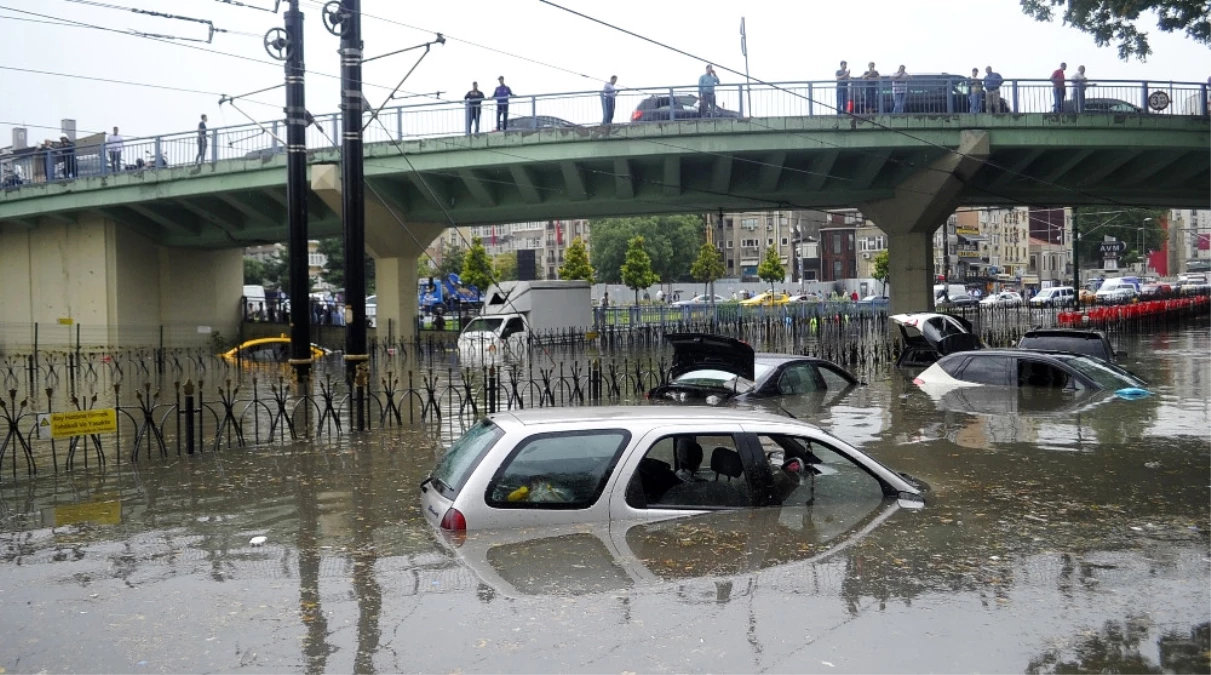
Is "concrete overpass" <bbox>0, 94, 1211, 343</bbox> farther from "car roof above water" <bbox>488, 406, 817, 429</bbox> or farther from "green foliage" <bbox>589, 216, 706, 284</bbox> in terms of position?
"green foliage" <bbox>589, 216, 706, 284</bbox>

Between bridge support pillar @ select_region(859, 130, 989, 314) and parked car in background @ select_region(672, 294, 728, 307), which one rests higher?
bridge support pillar @ select_region(859, 130, 989, 314)

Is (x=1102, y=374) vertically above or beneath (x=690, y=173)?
beneath

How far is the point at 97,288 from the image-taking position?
43125 mm

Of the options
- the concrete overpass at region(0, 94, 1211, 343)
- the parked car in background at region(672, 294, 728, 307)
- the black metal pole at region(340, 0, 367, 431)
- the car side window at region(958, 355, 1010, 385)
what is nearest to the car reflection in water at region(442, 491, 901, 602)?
the black metal pole at region(340, 0, 367, 431)

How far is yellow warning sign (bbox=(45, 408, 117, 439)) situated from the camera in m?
11.7

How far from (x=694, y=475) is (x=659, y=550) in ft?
2.90

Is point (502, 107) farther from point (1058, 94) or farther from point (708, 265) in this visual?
point (708, 265)

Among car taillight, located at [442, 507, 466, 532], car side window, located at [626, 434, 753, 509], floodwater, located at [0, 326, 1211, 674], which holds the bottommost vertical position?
floodwater, located at [0, 326, 1211, 674]

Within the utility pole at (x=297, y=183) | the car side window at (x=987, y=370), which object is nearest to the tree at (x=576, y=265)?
the utility pole at (x=297, y=183)

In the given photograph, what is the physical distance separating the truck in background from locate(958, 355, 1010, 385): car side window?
21.1 meters

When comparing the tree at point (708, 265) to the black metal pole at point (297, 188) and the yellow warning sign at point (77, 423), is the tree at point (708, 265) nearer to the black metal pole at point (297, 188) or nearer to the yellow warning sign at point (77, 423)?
the black metal pole at point (297, 188)

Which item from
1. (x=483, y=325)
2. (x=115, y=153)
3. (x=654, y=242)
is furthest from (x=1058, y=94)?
(x=654, y=242)

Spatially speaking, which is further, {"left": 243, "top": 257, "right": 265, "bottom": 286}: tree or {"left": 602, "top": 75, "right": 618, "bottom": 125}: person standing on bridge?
{"left": 243, "top": 257, "right": 265, "bottom": 286}: tree

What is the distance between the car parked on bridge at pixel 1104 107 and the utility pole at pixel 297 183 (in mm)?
21937
